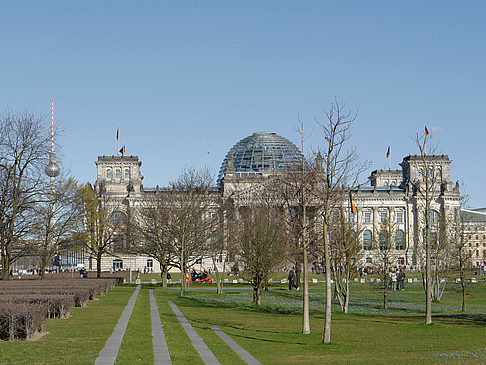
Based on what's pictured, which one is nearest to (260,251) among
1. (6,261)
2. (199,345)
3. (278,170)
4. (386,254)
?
(386,254)

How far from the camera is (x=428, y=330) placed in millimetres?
26219

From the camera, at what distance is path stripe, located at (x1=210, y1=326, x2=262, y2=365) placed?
1748 cm

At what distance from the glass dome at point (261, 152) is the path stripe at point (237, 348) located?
11571 cm

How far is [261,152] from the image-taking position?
5827 inches

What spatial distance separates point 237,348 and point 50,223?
42.8 meters

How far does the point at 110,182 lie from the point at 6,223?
8723 centimetres

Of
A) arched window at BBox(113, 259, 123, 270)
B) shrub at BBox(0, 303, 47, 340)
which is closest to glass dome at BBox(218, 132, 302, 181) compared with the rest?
arched window at BBox(113, 259, 123, 270)

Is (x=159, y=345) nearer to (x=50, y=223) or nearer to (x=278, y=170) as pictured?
(x=50, y=223)

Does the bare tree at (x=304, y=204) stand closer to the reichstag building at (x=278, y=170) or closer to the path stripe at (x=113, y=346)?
the path stripe at (x=113, y=346)

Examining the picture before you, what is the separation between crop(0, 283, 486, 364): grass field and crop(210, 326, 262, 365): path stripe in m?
0.26

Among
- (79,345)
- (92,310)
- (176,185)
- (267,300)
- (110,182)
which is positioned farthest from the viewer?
(110,182)

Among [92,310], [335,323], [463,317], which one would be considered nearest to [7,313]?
[92,310]

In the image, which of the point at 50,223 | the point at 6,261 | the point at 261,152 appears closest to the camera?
the point at 6,261

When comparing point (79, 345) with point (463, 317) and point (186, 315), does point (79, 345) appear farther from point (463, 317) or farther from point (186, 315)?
point (463, 317)
